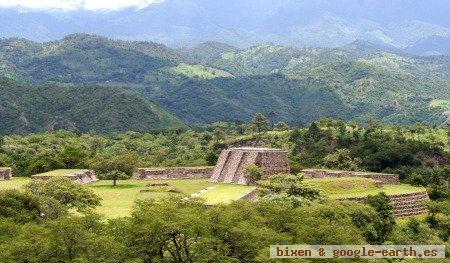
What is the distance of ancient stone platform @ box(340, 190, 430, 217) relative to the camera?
39.2 m

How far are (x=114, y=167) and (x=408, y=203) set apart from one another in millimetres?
20219

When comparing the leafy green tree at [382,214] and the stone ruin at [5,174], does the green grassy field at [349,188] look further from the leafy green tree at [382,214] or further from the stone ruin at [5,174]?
the stone ruin at [5,174]

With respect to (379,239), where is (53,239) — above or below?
above

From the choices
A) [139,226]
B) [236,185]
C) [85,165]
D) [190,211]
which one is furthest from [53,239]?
[85,165]

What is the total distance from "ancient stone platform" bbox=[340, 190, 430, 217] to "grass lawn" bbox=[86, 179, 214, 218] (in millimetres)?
11499

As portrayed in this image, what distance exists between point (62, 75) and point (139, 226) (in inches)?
7062

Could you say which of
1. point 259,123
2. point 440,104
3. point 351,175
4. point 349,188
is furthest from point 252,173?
point 440,104

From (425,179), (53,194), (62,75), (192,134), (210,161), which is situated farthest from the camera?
(62,75)

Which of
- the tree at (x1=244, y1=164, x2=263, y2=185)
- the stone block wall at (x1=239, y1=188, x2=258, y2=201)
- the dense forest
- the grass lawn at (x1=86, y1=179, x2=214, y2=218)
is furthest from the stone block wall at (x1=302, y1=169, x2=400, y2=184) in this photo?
the dense forest

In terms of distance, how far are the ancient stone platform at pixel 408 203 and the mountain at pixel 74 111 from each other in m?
77.3

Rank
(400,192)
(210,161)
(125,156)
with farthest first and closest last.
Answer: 1. (210,161)
2. (125,156)
3. (400,192)

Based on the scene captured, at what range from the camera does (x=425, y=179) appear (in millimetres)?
51938

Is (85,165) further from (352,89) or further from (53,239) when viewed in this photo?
(352,89)

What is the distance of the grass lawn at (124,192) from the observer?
3405 cm
